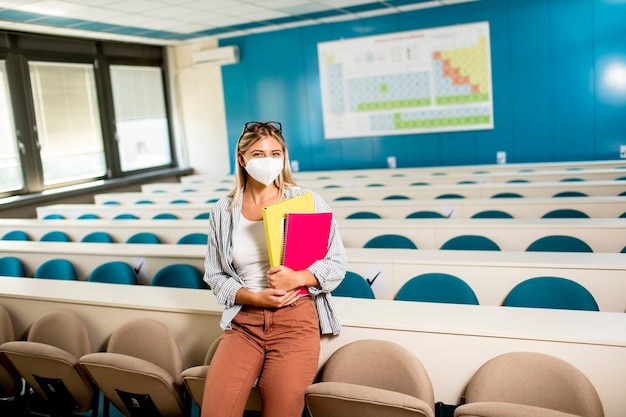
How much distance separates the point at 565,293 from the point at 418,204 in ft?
8.10

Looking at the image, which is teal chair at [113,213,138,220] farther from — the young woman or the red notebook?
the red notebook

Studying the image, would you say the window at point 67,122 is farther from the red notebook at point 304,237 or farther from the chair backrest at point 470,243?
the red notebook at point 304,237

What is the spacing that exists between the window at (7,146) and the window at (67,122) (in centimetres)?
37

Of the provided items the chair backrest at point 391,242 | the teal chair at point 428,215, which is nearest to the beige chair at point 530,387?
the chair backrest at point 391,242

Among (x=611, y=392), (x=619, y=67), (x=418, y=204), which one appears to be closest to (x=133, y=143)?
(x=418, y=204)

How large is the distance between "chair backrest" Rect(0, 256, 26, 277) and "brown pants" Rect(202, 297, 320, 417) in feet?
11.1

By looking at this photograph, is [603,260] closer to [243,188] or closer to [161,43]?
[243,188]

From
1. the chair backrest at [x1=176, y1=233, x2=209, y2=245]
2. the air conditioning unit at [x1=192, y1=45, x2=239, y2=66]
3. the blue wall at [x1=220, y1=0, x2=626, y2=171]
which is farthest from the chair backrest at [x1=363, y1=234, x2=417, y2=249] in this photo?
the air conditioning unit at [x1=192, y1=45, x2=239, y2=66]

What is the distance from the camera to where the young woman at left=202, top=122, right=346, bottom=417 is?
1.93 metres

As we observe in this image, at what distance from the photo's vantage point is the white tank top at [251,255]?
210 cm

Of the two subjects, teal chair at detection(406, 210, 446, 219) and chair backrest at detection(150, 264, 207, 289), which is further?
teal chair at detection(406, 210, 446, 219)

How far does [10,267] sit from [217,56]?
20.3 ft

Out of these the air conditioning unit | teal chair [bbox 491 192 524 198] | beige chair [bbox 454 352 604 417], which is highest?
the air conditioning unit

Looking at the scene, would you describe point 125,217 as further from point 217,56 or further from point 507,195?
point 217,56
